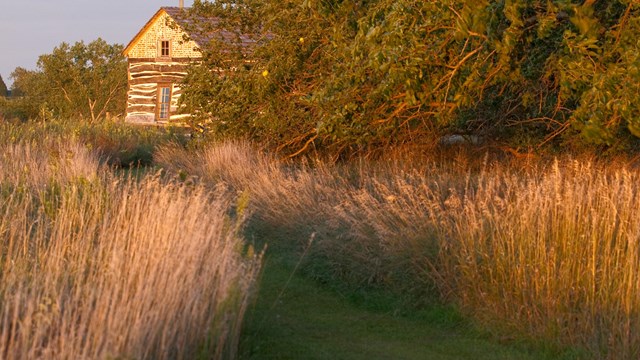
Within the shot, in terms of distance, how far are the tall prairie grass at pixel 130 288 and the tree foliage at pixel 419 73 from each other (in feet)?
14.2

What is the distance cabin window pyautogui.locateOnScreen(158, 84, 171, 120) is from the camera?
3241 centimetres

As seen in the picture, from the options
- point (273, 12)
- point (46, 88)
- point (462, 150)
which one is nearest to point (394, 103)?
point (462, 150)

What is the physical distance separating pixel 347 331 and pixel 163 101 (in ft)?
83.7

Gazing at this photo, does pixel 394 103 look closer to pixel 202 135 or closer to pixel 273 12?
pixel 273 12

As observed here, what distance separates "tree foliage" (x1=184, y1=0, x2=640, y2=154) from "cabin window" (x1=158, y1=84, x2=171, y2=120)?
14087mm

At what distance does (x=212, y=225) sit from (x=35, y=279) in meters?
1.55

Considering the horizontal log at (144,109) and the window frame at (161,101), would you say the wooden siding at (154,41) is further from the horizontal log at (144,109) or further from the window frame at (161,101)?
the horizontal log at (144,109)

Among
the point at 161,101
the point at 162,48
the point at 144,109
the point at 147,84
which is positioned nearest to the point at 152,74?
the point at 147,84

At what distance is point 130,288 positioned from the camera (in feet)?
18.7

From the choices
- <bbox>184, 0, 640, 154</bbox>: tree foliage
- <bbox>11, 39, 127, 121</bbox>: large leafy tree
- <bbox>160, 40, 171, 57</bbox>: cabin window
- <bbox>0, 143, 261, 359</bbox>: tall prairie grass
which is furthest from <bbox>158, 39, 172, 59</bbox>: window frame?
<bbox>0, 143, 261, 359</bbox>: tall prairie grass

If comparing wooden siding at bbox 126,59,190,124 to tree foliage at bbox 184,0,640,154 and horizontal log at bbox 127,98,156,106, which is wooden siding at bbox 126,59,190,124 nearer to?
horizontal log at bbox 127,98,156,106

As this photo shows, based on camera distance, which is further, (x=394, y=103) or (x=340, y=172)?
(x=340, y=172)

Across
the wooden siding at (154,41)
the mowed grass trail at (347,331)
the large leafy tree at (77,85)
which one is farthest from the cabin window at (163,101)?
the mowed grass trail at (347,331)

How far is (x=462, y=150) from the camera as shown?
15.6 m
